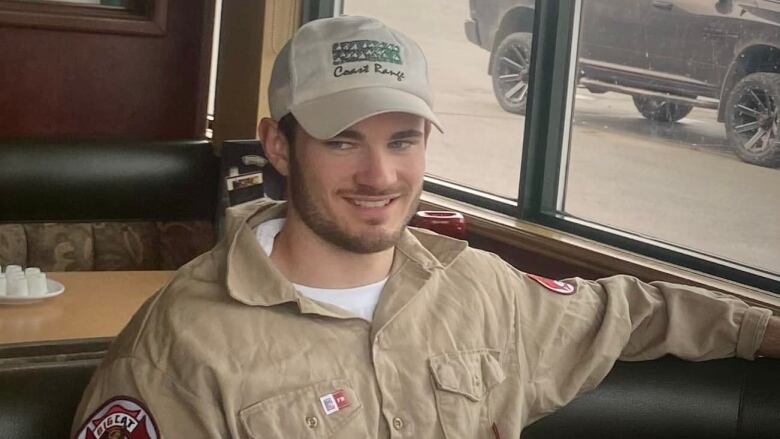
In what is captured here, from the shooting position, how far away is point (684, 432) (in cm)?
180

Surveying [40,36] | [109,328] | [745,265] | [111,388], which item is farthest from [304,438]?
[40,36]

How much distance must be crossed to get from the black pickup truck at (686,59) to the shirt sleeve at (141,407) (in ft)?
4.77

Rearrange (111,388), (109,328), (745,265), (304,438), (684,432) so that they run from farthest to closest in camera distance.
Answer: (745,265), (109,328), (684,432), (304,438), (111,388)

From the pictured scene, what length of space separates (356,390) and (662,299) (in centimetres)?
55

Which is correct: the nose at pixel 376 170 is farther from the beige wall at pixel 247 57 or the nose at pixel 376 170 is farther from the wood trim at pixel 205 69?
the wood trim at pixel 205 69

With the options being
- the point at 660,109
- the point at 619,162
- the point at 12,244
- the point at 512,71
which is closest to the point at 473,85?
the point at 512,71

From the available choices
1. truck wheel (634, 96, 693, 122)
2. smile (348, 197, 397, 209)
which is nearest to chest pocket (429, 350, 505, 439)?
smile (348, 197, 397, 209)

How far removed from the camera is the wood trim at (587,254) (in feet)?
7.37

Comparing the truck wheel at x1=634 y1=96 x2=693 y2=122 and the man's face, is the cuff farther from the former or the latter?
the truck wheel at x1=634 y1=96 x2=693 y2=122

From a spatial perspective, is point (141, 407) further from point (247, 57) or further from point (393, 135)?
point (247, 57)

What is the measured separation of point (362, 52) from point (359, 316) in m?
0.37

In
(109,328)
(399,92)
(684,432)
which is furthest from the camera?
(109,328)

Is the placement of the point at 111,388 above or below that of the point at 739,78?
below

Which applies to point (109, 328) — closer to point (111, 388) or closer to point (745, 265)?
point (111, 388)
